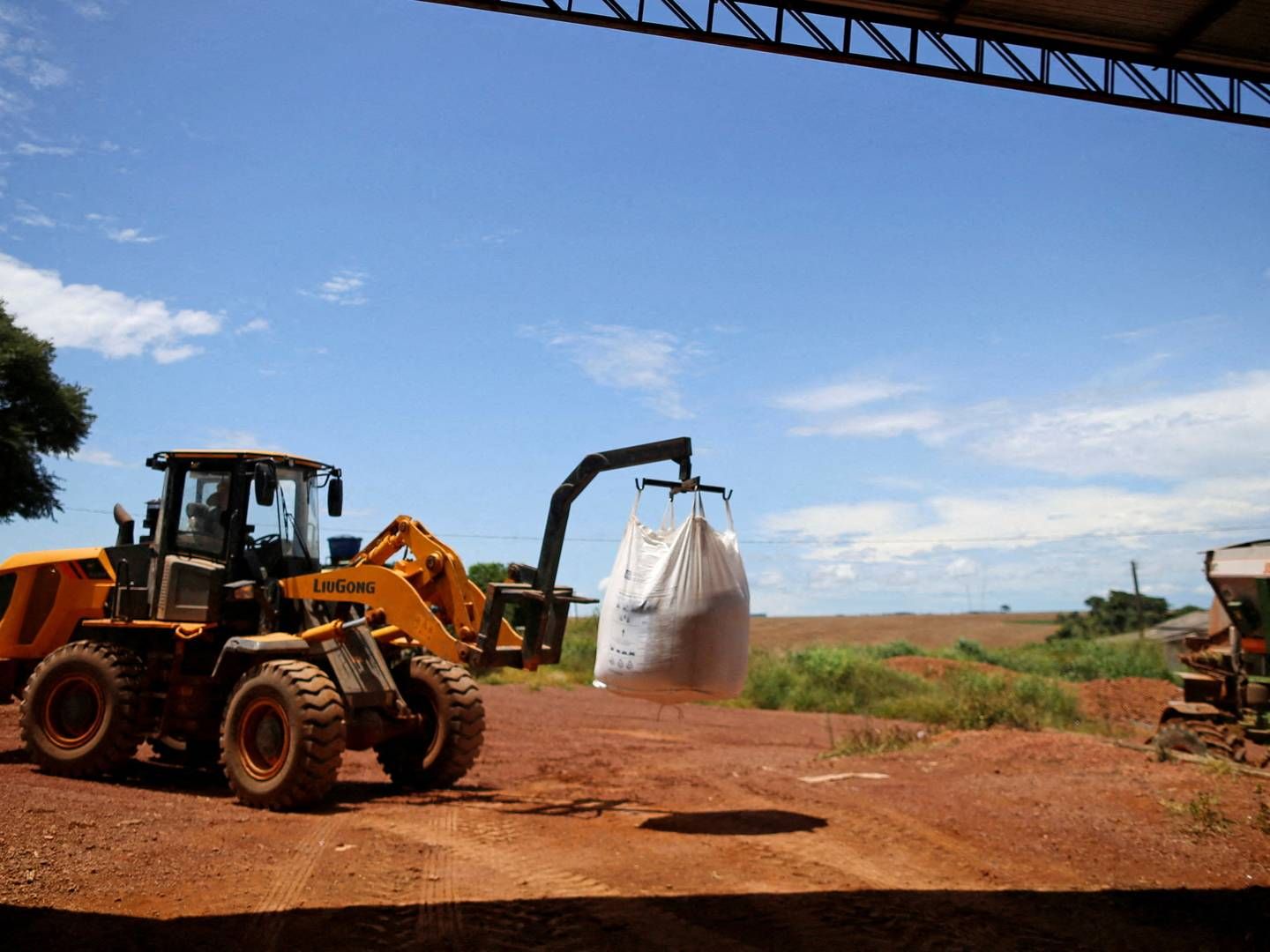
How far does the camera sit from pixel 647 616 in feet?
27.8

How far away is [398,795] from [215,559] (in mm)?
3013

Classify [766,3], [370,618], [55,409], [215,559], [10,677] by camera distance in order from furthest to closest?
[55,409] < [10,677] < [215,559] < [370,618] < [766,3]

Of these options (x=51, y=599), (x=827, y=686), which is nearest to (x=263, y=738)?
(x=51, y=599)

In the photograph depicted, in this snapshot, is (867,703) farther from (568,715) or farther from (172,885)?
(172,885)

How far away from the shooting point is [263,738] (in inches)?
394

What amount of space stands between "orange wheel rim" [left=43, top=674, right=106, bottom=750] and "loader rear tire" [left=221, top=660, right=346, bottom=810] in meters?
2.08

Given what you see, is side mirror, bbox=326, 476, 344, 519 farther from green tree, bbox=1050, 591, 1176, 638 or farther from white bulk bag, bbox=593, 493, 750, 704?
green tree, bbox=1050, 591, 1176, 638

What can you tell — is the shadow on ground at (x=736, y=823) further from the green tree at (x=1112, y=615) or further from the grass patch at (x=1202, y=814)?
the green tree at (x=1112, y=615)

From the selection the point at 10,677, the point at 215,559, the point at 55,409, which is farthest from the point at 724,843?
the point at 55,409

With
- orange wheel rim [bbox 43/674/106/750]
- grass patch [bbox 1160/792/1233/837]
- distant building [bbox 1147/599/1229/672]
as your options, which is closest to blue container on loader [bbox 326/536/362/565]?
orange wheel rim [bbox 43/674/106/750]

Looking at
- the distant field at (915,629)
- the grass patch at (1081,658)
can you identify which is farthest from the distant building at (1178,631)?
the distant field at (915,629)

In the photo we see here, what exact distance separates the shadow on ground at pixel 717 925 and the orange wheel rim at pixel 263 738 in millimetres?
3752

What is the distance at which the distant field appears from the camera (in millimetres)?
60178

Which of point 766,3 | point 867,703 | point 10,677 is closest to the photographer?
point 766,3
